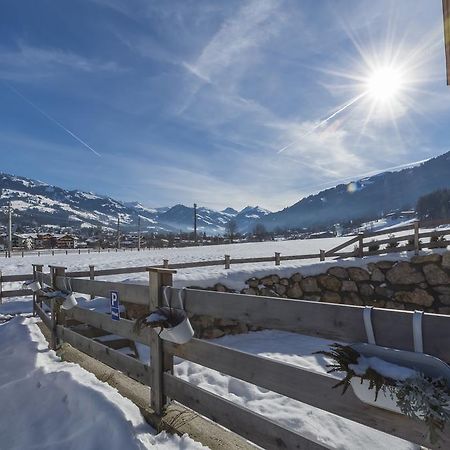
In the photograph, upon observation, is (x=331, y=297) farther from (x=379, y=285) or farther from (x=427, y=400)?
(x=427, y=400)

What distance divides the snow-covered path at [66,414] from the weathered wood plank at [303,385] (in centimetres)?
59

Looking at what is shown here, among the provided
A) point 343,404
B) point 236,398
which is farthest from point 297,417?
point 343,404

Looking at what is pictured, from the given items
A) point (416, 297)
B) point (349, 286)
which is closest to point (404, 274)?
point (416, 297)

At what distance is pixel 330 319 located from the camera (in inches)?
75.2

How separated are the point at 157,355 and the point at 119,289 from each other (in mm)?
881

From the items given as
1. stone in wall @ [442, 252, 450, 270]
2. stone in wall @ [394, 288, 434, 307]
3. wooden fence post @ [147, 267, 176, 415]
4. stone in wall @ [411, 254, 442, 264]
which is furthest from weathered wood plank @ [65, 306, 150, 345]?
stone in wall @ [442, 252, 450, 270]

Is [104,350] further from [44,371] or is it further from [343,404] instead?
[343,404]

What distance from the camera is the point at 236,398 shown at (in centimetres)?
438

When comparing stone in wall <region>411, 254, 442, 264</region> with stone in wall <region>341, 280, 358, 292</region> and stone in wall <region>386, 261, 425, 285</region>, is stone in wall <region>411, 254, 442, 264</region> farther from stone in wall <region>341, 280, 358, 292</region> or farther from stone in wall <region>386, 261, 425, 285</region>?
stone in wall <region>341, 280, 358, 292</region>

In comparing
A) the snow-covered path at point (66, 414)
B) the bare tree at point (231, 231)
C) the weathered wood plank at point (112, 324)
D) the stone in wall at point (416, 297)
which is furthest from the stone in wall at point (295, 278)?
the bare tree at point (231, 231)

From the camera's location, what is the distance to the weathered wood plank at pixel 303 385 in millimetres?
1645

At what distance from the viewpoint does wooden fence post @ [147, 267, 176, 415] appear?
9.88ft

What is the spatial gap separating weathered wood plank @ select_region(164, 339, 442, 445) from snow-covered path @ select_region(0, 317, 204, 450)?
0.59 metres

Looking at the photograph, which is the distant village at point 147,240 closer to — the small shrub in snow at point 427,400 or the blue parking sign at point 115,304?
the blue parking sign at point 115,304
